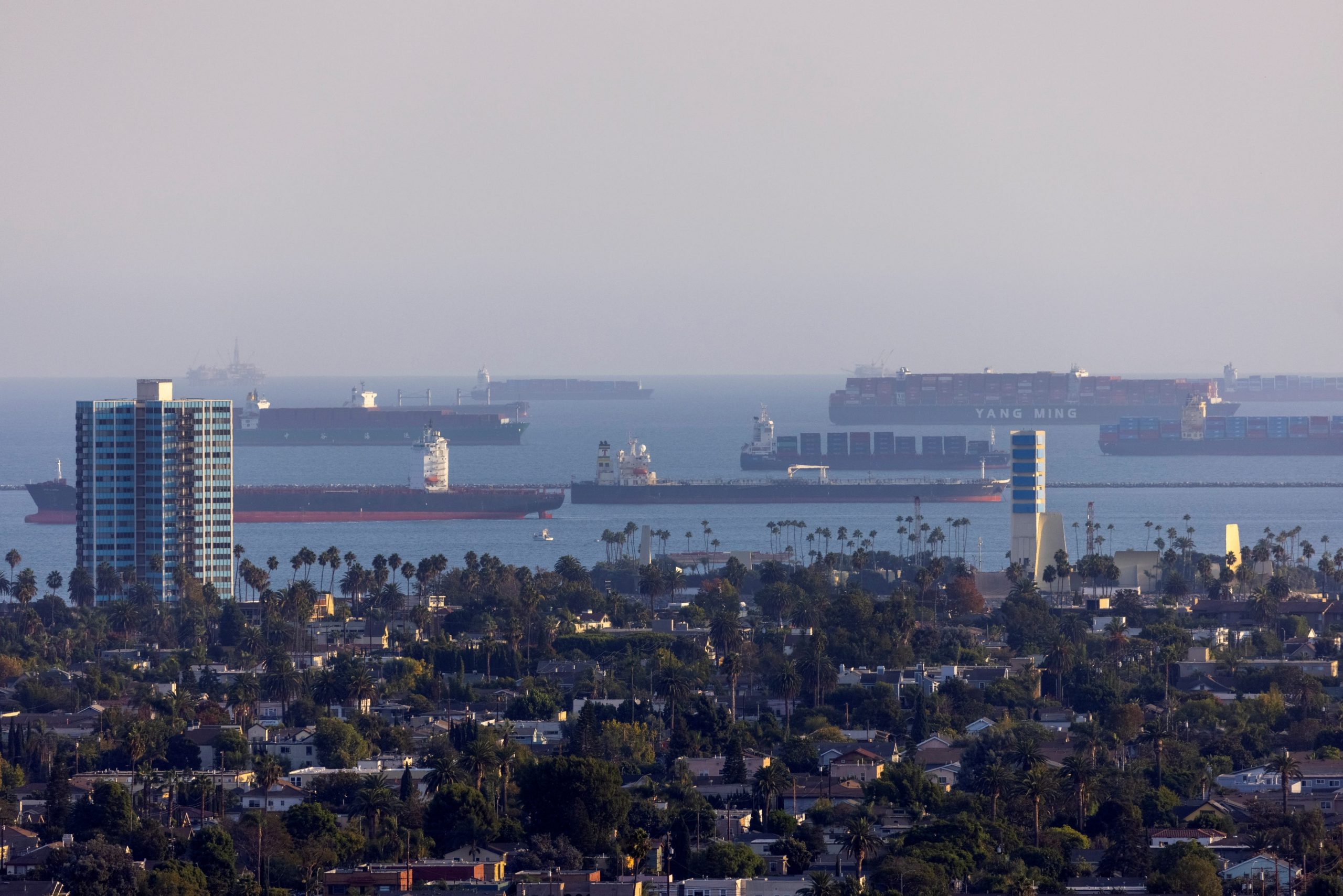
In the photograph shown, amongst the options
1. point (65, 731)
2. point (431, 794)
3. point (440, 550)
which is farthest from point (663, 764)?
point (440, 550)

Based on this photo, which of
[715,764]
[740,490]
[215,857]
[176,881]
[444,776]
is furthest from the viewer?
[740,490]

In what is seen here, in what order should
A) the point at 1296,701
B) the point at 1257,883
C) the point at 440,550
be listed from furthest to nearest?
the point at 440,550 → the point at 1296,701 → the point at 1257,883

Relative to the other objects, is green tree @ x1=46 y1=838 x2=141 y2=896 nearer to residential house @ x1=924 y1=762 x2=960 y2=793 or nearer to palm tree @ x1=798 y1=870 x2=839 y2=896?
palm tree @ x1=798 y1=870 x2=839 y2=896

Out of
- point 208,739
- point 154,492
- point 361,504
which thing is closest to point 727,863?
point 208,739

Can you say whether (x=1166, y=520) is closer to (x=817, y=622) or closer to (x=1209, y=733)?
(x=817, y=622)

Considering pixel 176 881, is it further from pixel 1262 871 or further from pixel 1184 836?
pixel 1184 836
